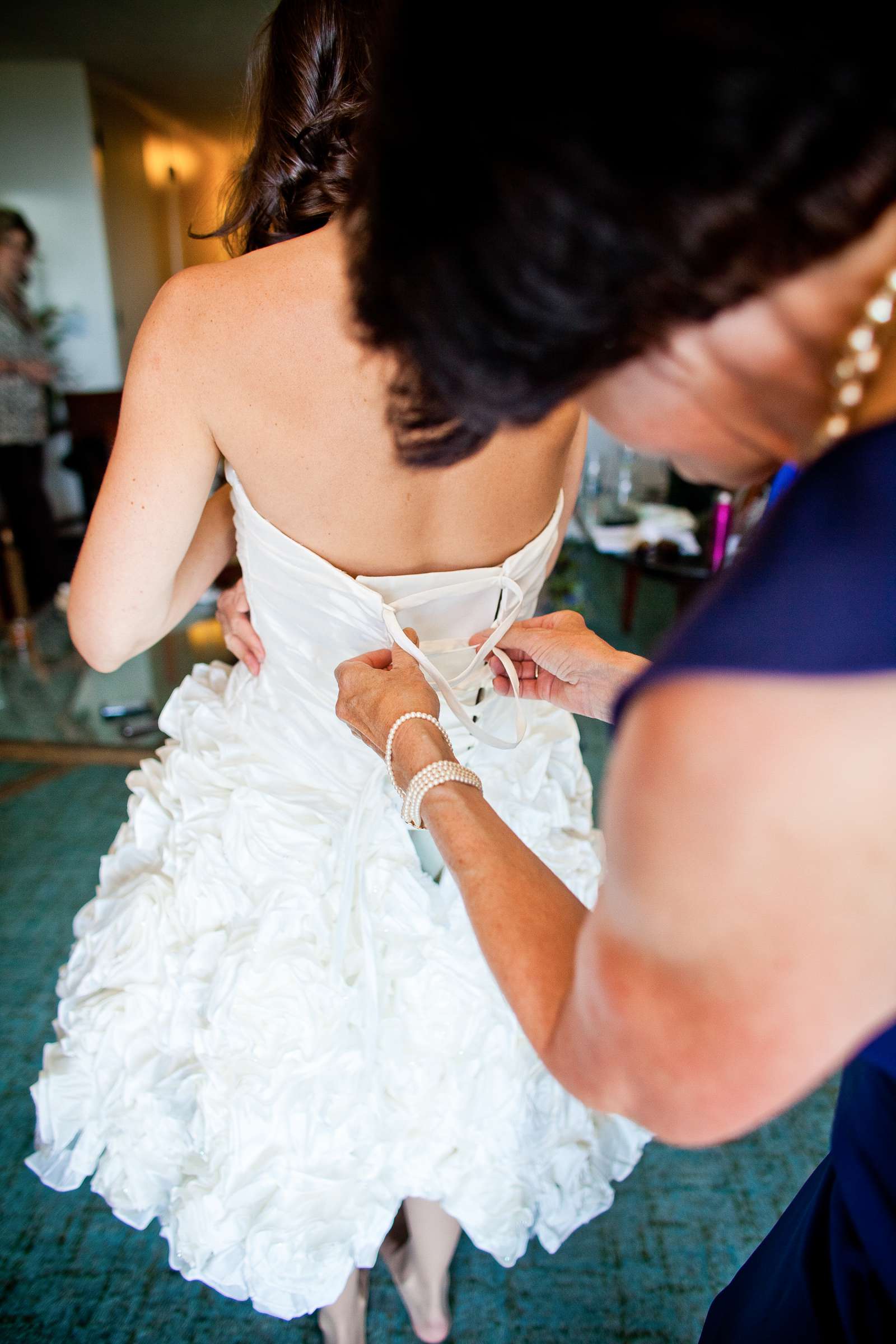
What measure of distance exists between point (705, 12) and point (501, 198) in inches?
3.9

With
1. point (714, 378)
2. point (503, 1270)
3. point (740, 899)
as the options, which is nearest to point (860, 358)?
point (714, 378)

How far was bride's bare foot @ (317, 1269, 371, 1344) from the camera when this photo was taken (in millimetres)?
1216

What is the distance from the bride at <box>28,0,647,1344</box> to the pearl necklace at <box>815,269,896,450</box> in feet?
1.70

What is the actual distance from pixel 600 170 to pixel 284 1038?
3.22 feet

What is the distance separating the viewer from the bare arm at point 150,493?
2.68 feet

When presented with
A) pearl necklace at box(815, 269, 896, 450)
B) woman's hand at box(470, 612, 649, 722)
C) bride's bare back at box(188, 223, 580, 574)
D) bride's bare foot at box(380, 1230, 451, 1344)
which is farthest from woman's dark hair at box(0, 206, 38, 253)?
pearl necklace at box(815, 269, 896, 450)

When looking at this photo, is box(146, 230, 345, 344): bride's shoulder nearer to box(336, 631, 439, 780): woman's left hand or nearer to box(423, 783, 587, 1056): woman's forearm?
box(336, 631, 439, 780): woman's left hand

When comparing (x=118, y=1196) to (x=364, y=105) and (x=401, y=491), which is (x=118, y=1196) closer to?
(x=401, y=491)

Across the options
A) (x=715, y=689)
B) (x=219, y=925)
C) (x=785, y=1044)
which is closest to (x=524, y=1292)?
(x=219, y=925)

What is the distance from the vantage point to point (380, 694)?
2.69ft

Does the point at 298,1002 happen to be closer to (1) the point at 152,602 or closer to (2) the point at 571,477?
(1) the point at 152,602

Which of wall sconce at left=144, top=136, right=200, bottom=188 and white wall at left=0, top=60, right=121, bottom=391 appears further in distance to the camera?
wall sconce at left=144, top=136, right=200, bottom=188

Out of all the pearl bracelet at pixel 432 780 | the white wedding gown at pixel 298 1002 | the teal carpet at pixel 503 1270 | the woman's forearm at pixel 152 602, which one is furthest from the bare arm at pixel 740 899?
the teal carpet at pixel 503 1270

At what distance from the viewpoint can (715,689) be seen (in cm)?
36
